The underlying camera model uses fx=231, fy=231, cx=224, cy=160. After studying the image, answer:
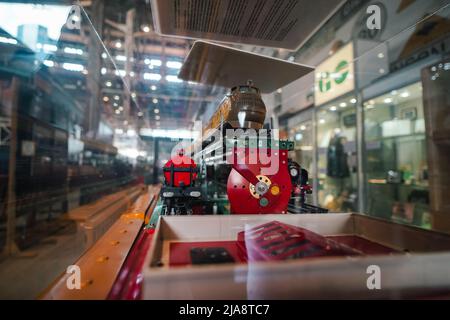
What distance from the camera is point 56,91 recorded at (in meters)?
3.96

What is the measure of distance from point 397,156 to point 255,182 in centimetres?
317

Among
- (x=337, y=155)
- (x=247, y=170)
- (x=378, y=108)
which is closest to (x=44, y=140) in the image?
(x=247, y=170)

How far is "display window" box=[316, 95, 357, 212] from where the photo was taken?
4102 millimetres

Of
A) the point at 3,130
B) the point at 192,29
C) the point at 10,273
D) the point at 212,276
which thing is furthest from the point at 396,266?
the point at 3,130

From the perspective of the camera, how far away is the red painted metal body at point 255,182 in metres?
1.46

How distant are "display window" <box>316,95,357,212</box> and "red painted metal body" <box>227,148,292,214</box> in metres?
3.05

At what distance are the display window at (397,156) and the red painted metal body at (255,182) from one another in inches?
95.3

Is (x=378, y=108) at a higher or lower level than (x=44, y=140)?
higher

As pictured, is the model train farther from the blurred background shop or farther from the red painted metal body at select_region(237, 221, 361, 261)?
the blurred background shop

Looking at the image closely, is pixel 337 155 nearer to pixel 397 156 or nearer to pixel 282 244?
pixel 397 156

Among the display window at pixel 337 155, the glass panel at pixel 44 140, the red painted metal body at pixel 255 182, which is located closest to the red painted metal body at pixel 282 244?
the red painted metal body at pixel 255 182

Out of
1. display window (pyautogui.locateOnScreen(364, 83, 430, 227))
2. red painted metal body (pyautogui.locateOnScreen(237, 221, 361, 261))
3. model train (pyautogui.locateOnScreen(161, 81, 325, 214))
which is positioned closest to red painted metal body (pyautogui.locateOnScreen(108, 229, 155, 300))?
red painted metal body (pyautogui.locateOnScreen(237, 221, 361, 261))

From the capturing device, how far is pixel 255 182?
4.74ft

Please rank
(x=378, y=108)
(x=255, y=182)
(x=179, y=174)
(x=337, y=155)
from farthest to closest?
(x=337, y=155)
(x=378, y=108)
(x=179, y=174)
(x=255, y=182)
